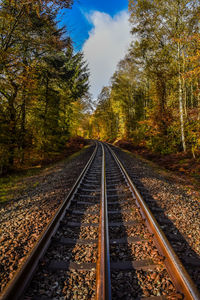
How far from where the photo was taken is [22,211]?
4.31 m

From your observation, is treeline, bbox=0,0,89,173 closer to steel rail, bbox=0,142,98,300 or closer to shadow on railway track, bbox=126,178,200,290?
steel rail, bbox=0,142,98,300

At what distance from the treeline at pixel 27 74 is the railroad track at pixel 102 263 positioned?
7.84m

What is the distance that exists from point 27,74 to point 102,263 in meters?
10.1

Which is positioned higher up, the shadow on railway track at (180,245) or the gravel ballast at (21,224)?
the gravel ballast at (21,224)

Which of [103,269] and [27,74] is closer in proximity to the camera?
[103,269]

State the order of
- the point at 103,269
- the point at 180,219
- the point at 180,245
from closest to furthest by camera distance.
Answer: the point at 103,269 < the point at 180,245 < the point at 180,219

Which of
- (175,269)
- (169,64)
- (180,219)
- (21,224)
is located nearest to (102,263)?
(175,269)

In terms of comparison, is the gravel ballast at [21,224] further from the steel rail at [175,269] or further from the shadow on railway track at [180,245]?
the shadow on railway track at [180,245]

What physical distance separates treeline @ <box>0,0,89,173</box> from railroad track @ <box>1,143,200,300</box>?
309 inches

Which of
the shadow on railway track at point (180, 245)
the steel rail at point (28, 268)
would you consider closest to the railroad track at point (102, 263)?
the steel rail at point (28, 268)

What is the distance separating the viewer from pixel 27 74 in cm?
907

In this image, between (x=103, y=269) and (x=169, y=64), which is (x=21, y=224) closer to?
(x=103, y=269)

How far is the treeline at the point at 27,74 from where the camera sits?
7.75 m

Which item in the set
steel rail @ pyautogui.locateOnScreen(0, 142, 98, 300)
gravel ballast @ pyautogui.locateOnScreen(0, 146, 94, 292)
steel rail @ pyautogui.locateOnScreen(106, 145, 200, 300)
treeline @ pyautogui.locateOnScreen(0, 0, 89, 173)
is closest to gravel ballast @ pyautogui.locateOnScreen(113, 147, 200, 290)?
steel rail @ pyautogui.locateOnScreen(106, 145, 200, 300)
